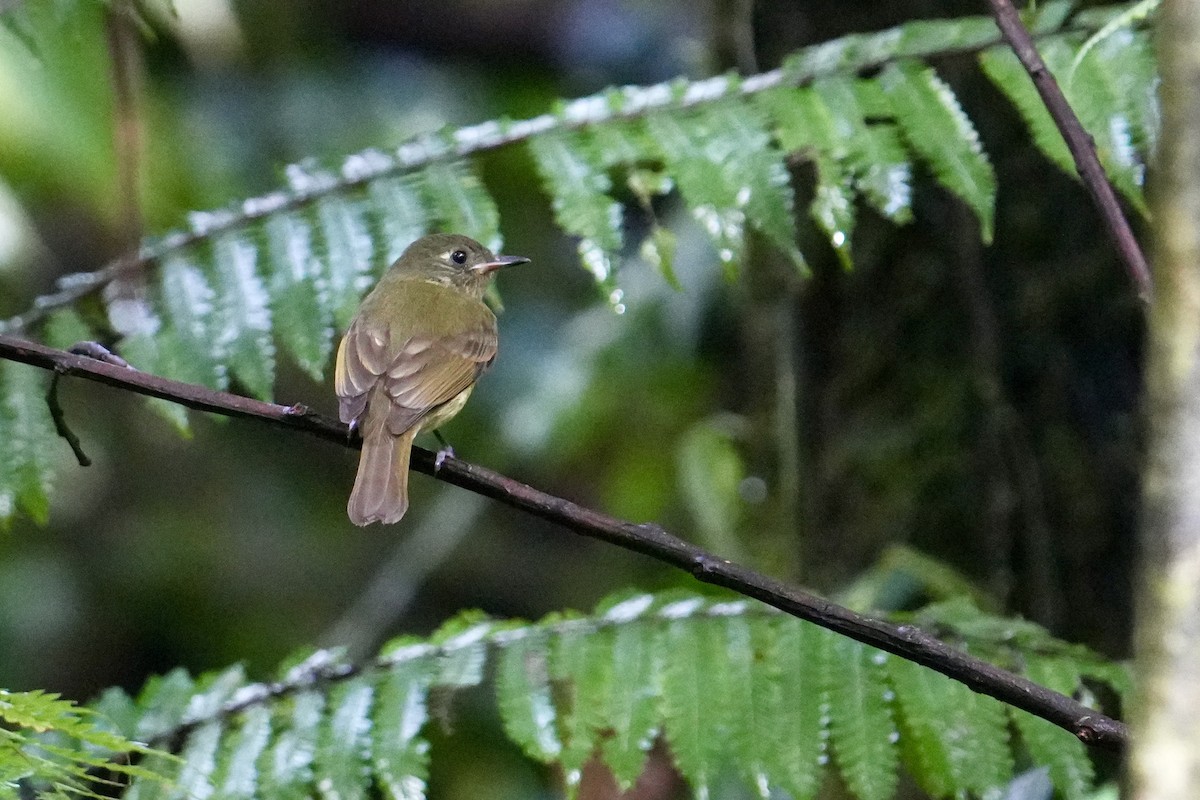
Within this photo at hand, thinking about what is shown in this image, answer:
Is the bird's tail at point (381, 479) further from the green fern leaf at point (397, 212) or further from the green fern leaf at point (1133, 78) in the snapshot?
the green fern leaf at point (1133, 78)

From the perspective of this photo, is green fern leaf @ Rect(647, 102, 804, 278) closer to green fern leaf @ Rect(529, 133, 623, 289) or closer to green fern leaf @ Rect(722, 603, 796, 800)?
green fern leaf @ Rect(529, 133, 623, 289)

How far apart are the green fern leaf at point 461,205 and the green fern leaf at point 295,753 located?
945mm

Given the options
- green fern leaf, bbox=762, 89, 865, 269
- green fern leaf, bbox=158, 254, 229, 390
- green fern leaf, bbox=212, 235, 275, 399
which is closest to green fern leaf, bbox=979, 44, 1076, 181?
green fern leaf, bbox=762, 89, 865, 269

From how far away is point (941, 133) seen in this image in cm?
264

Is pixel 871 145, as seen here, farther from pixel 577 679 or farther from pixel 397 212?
pixel 577 679

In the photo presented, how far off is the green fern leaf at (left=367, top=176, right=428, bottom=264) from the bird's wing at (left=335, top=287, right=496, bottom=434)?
0.25m

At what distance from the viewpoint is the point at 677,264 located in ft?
14.6

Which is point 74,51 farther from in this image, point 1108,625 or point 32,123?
point 1108,625

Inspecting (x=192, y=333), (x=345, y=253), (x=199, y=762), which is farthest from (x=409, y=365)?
(x=199, y=762)

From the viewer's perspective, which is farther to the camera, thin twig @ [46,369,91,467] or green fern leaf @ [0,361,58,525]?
green fern leaf @ [0,361,58,525]

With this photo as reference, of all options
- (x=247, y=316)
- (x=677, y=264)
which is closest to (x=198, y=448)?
(x=677, y=264)

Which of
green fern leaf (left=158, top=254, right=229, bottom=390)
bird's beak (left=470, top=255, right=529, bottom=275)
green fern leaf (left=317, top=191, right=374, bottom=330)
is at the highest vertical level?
bird's beak (left=470, top=255, right=529, bottom=275)

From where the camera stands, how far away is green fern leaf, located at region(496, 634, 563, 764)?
2.29 m

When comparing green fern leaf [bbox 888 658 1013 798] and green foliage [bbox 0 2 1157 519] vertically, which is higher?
green foliage [bbox 0 2 1157 519]
